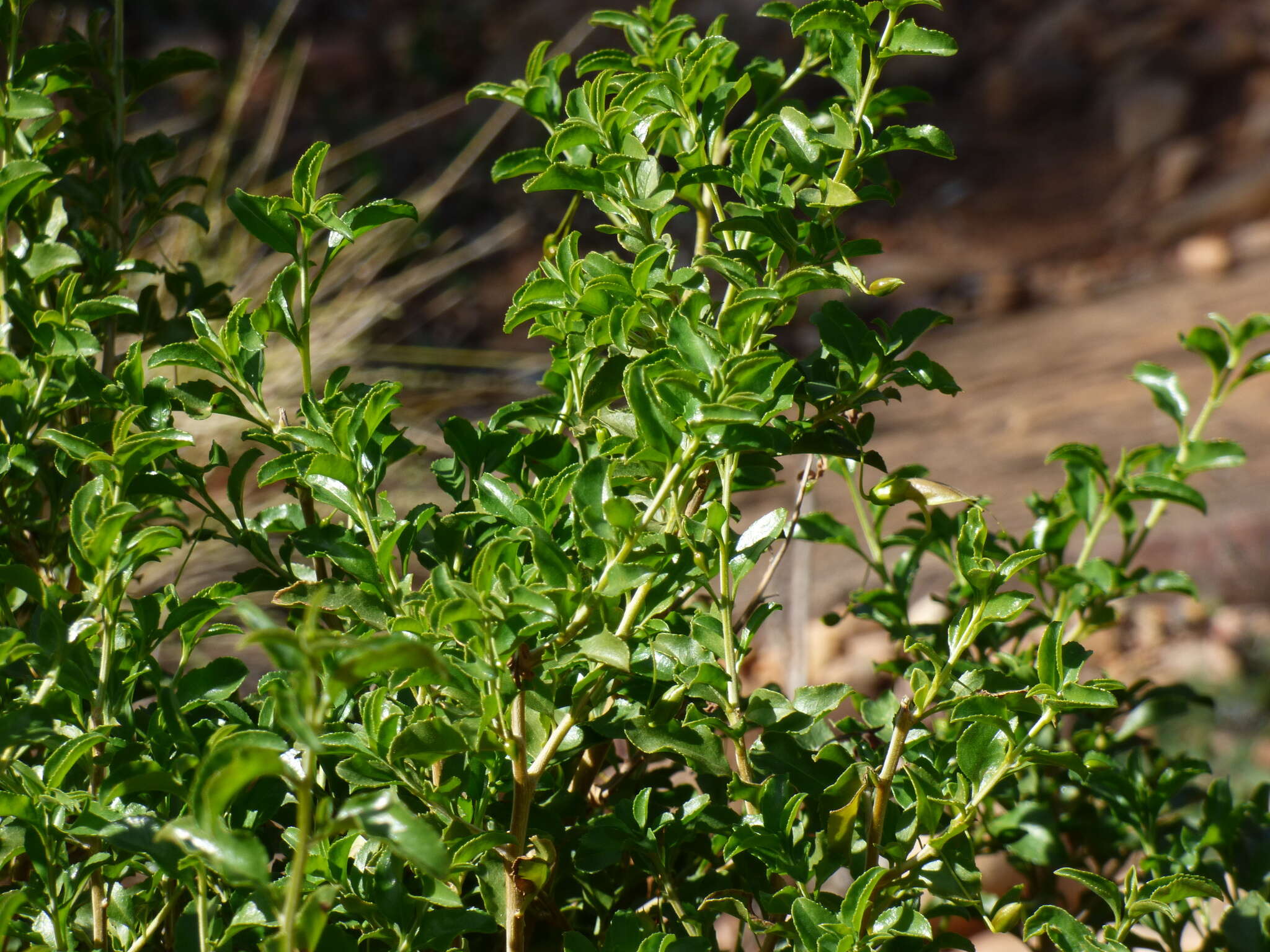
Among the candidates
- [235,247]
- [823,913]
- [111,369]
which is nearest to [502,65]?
[235,247]

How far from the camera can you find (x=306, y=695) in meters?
0.37

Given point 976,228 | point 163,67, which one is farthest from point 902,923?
point 976,228

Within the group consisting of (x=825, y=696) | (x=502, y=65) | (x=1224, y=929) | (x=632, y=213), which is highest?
(x=502, y=65)

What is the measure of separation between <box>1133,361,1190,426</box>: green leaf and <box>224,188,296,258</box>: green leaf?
1.95 feet

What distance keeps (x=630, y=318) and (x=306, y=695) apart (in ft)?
0.91

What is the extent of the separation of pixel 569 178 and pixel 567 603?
24 cm

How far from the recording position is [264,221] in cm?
64

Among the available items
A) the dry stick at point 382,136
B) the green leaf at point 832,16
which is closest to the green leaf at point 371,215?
the green leaf at point 832,16

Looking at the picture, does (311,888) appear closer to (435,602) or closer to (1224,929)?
(435,602)

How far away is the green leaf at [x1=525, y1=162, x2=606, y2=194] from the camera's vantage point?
2.06 feet

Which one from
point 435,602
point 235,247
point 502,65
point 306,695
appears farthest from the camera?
point 502,65

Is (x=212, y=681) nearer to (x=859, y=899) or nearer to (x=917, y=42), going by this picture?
(x=859, y=899)

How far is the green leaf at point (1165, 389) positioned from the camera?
866 millimetres

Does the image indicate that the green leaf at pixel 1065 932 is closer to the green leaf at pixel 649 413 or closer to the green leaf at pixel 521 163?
the green leaf at pixel 649 413
